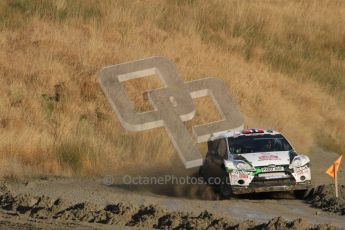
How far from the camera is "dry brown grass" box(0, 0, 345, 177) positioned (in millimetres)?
22859

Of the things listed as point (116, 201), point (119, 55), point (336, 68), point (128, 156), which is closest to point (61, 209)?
point (116, 201)

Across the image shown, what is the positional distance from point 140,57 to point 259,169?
14935mm

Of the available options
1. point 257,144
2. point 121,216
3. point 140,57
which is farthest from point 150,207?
point 140,57

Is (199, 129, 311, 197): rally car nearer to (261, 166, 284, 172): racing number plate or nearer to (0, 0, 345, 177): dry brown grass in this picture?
(261, 166, 284, 172): racing number plate

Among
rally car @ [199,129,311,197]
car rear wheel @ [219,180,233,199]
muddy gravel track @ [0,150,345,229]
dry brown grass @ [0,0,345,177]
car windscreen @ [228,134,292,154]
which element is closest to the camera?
muddy gravel track @ [0,150,345,229]

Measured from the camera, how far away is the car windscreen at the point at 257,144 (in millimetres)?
17500

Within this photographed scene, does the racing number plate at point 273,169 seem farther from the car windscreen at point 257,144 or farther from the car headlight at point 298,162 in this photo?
the car windscreen at point 257,144

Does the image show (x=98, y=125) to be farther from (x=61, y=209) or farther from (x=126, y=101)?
(x=61, y=209)

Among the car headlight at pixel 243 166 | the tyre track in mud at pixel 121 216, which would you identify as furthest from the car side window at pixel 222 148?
the tyre track in mud at pixel 121 216

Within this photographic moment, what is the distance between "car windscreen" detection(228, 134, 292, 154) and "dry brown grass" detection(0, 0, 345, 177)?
4787mm

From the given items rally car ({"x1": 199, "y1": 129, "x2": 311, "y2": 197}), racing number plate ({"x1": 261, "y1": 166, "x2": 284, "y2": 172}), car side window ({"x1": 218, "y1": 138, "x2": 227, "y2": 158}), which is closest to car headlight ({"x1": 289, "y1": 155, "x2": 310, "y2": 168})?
rally car ({"x1": 199, "y1": 129, "x2": 311, "y2": 197})

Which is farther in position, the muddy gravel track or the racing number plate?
the racing number plate

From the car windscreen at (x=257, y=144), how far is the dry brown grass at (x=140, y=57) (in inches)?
188

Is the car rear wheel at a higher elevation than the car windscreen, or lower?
lower
